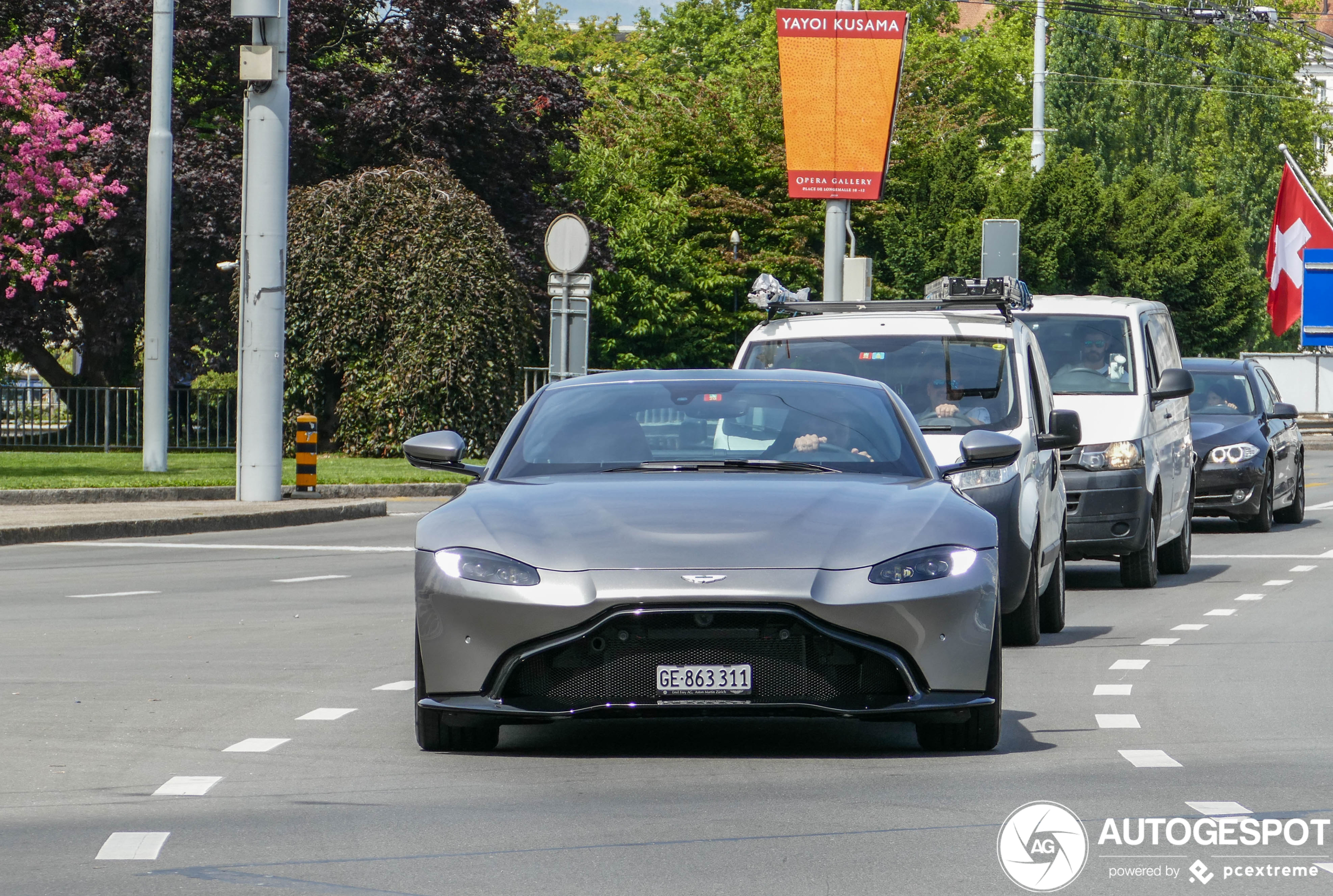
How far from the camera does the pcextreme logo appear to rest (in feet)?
17.3

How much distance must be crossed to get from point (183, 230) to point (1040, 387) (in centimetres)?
2820

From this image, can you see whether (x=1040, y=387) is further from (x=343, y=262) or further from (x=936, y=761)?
(x=343, y=262)

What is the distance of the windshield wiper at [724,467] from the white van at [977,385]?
126 inches

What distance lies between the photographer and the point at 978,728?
23.5 feet

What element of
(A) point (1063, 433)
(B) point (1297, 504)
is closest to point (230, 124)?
(B) point (1297, 504)

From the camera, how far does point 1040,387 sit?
40.6 ft

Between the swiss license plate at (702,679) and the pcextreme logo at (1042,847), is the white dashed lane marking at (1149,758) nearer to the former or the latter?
the pcextreme logo at (1042,847)

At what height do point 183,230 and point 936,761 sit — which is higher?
point 183,230

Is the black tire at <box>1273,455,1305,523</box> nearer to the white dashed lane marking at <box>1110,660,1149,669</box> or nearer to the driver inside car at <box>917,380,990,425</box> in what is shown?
the driver inside car at <box>917,380,990,425</box>

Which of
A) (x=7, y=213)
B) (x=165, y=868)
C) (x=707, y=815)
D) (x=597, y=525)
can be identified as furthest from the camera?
(x=7, y=213)

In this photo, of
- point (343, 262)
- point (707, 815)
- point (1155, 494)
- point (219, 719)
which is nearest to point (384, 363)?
point (343, 262)

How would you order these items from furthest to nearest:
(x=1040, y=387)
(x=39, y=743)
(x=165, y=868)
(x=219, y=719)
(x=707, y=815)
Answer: (x=1040, y=387)
(x=219, y=719)
(x=39, y=743)
(x=707, y=815)
(x=165, y=868)

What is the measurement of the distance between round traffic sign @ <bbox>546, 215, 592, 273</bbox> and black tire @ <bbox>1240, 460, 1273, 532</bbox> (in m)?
7.45

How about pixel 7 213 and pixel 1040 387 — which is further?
pixel 7 213
